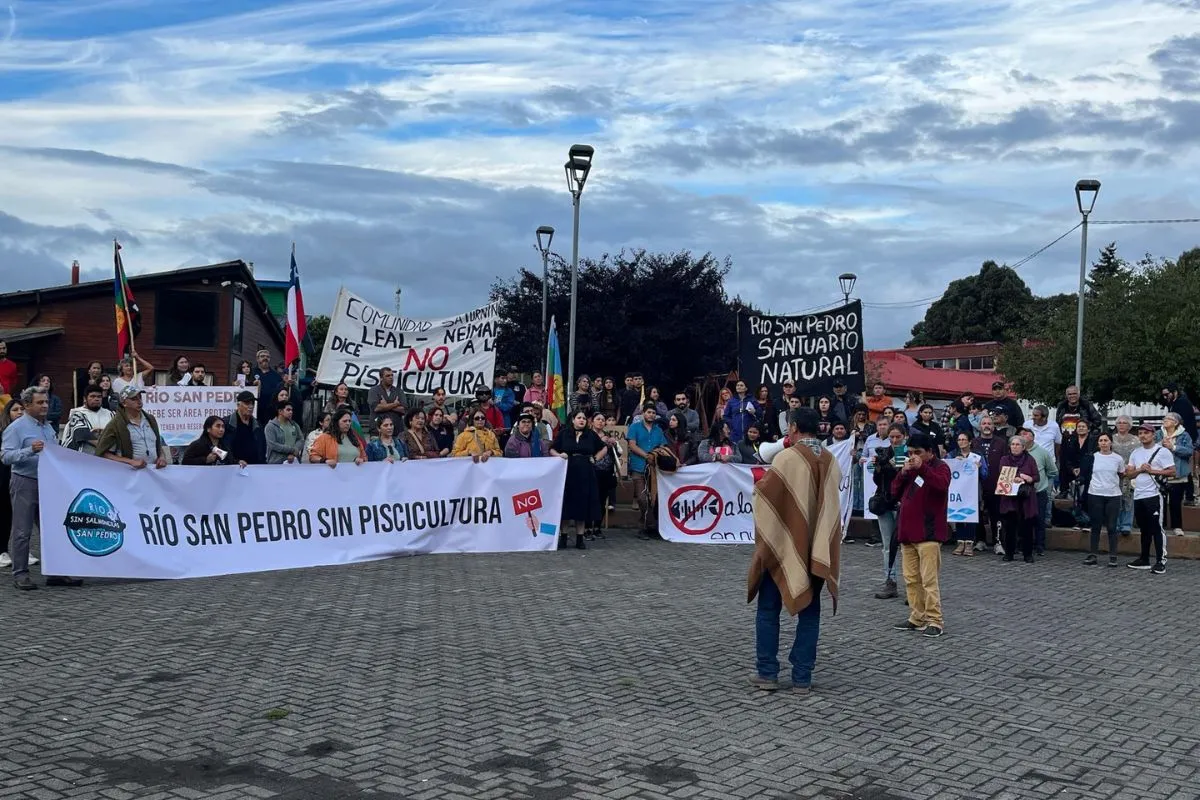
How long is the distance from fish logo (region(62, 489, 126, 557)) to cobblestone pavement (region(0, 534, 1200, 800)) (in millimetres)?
424

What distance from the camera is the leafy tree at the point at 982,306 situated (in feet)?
308

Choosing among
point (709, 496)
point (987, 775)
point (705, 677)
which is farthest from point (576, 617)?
point (709, 496)

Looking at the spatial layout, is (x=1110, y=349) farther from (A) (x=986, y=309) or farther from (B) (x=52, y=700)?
(A) (x=986, y=309)

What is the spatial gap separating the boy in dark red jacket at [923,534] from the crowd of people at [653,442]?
70.6 inches

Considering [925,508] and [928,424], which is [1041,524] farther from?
[925,508]

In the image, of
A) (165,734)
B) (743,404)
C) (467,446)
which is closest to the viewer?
(165,734)

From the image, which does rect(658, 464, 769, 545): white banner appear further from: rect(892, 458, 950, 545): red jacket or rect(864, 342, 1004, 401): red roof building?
rect(864, 342, 1004, 401): red roof building

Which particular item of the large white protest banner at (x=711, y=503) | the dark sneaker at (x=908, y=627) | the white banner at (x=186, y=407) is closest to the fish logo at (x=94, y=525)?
the white banner at (x=186, y=407)

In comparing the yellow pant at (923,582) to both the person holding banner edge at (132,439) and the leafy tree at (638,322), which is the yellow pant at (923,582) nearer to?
the person holding banner edge at (132,439)

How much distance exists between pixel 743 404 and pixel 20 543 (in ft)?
36.2

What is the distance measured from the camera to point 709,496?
17938 millimetres

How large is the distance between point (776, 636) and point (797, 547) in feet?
2.02

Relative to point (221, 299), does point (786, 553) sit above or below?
below

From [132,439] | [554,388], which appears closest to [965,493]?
[554,388]
